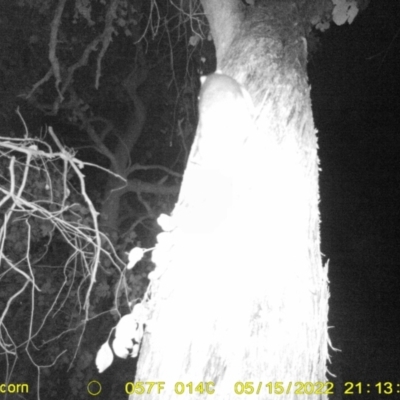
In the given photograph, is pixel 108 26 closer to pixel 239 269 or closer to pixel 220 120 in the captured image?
pixel 220 120

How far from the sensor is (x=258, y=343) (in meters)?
0.96

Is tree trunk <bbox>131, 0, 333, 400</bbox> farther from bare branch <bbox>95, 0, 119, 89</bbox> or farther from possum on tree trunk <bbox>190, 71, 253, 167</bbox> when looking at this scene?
bare branch <bbox>95, 0, 119, 89</bbox>

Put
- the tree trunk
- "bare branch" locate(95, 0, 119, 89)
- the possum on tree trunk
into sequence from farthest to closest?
"bare branch" locate(95, 0, 119, 89), the possum on tree trunk, the tree trunk

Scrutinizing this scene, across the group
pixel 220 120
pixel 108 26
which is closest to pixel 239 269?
pixel 220 120

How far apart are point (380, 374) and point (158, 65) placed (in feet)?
28.7

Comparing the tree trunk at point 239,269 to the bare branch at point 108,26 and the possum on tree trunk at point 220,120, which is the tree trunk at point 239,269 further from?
the bare branch at point 108,26

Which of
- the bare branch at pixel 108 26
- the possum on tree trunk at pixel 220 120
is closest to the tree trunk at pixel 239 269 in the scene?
the possum on tree trunk at pixel 220 120

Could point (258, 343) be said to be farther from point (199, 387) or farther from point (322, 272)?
point (322, 272)

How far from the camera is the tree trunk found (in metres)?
0.96

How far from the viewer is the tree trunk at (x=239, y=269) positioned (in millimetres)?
955

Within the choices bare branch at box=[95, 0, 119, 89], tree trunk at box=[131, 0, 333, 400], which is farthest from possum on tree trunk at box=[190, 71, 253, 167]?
bare branch at box=[95, 0, 119, 89]

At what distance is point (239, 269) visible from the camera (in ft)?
3.21

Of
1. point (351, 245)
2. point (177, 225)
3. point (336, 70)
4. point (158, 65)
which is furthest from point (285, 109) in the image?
point (351, 245)

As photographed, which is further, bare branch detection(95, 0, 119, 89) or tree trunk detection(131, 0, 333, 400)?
bare branch detection(95, 0, 119, 89)
